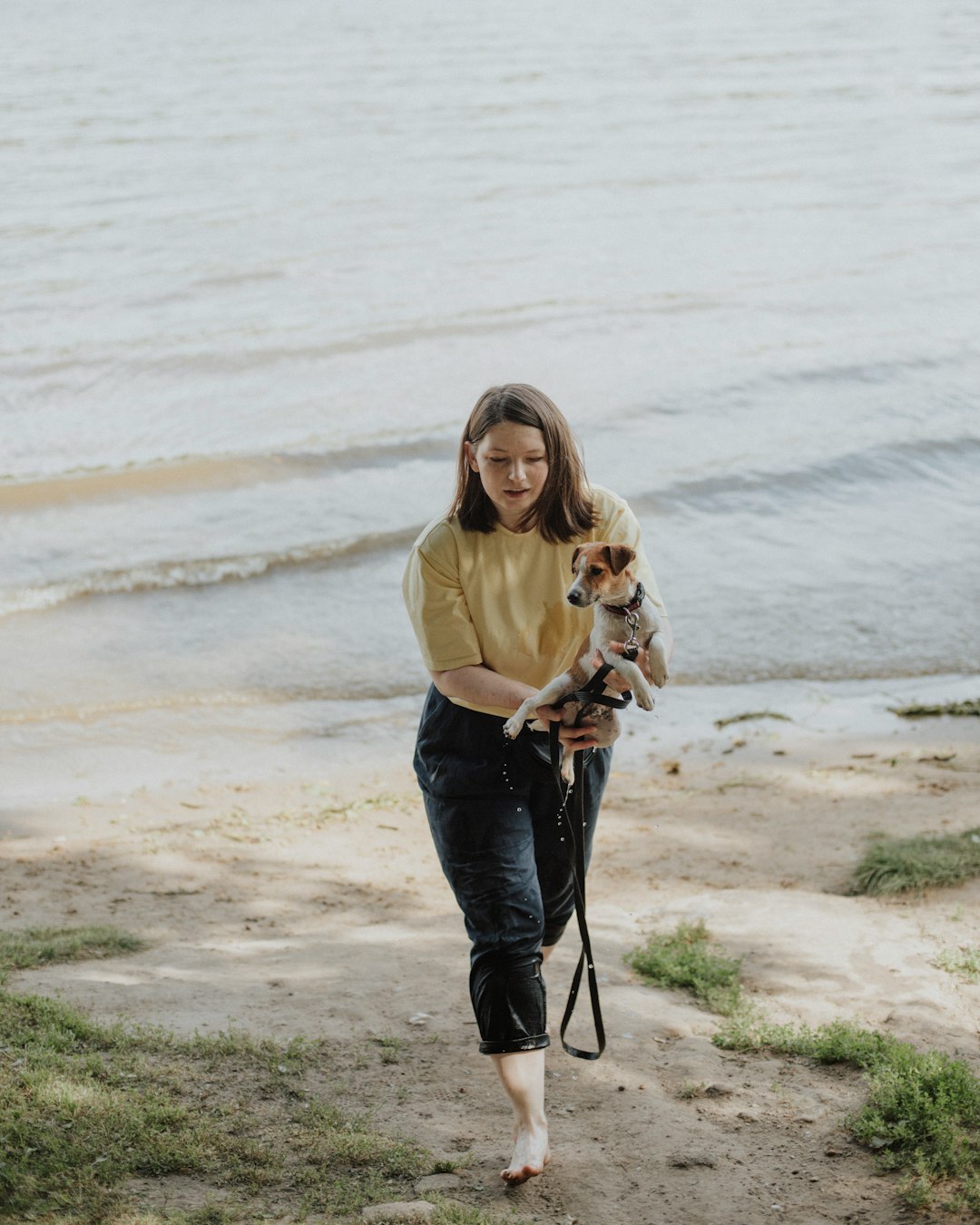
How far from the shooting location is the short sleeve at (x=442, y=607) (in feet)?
11.1

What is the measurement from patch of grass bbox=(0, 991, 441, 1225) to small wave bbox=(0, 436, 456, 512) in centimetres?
842

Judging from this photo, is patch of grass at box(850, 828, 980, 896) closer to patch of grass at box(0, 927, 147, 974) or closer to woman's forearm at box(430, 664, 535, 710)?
woman's forearm at box(430, 664, 535, 710)

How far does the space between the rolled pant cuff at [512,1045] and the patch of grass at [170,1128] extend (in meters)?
0.44

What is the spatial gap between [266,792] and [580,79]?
30.2 meters

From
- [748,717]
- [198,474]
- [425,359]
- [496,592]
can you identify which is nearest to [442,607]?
[496,592]

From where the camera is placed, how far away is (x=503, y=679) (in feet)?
11.0

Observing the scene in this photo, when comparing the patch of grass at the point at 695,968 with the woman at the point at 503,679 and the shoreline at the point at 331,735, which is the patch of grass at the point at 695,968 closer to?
the woman at the point at 503,679

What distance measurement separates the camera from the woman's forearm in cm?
332

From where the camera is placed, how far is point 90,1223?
3.13 metres

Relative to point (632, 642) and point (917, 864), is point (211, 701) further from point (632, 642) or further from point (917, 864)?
point (632, 642)

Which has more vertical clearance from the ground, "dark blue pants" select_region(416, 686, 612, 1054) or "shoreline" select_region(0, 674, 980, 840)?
"dark blue pants" select_region(416, 686, 612, 1054)

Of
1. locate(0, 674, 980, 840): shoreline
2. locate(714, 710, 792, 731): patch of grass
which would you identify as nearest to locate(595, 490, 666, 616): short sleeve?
locate(0, 674, 980, 840): shoreline

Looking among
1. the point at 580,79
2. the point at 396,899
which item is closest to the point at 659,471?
the point at 396,899

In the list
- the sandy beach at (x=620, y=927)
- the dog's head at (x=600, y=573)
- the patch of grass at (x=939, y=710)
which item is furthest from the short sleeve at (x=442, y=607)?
the patch of grass at (x=939, y=710)
